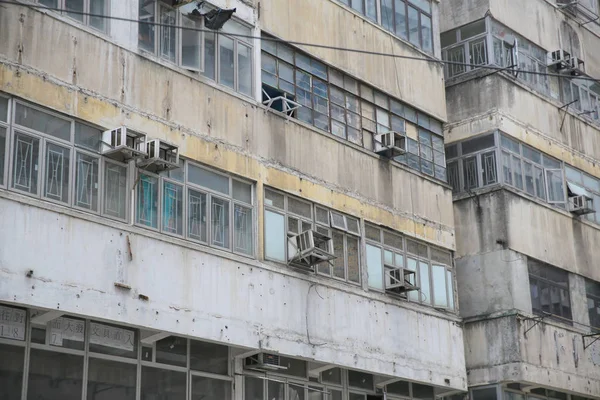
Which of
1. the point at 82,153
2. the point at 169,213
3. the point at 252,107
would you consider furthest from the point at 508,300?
the point at 82,153

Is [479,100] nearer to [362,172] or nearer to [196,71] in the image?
[362,172]

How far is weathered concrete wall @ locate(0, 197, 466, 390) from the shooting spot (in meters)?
15.7

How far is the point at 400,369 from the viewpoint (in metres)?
22.2

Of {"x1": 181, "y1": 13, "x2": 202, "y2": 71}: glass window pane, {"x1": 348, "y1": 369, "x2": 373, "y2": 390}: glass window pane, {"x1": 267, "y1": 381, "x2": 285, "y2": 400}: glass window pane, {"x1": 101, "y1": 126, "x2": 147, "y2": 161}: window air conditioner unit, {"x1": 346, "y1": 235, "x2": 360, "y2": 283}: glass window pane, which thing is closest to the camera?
{"x1": 101, "y1": 126, "x2": 147, "y2": 161}: window air conditioner unit

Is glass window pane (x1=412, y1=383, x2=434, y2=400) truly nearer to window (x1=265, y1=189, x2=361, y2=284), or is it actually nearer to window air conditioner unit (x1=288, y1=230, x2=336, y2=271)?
window (x1=265, y1=189, x2=361, y2=284)

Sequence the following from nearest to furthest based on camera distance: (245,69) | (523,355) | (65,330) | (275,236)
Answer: (65,330) → (275,236) → (245,69) → (523,355)

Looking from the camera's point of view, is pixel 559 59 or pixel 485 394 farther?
pixel 559 59

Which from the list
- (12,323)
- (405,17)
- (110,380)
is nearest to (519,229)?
(405,17)

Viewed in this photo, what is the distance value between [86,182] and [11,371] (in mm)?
3318

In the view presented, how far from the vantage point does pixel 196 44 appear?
19.8 metres

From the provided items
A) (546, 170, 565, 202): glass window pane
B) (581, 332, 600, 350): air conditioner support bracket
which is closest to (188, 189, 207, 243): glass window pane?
(546, 170, 565, 202): glass window pane

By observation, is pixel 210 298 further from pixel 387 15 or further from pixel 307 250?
pixel 387 15

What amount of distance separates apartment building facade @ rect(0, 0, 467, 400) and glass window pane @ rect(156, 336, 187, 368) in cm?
3

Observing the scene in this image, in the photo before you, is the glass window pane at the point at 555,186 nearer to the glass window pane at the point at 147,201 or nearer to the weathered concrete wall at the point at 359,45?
the weathered concrete wall at the point at 359,45
